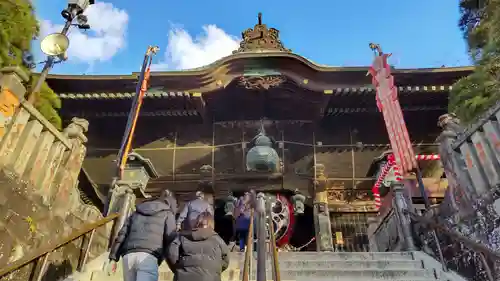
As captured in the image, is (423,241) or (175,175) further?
(175,175)

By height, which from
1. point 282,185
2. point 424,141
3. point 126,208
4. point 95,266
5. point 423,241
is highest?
point 424,141

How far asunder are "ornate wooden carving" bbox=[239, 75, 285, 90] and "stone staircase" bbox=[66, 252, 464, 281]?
25.8ft

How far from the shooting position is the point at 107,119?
47.4ft

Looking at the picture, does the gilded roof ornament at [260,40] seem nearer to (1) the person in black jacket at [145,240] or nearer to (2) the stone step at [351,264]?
(2) the stone step at [351,264]

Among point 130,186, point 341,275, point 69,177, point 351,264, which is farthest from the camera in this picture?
point 130,186

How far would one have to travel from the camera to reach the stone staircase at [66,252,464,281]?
593 centimetres

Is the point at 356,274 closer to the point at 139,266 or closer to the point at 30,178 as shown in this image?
the point at 139,266

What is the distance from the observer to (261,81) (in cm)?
1380

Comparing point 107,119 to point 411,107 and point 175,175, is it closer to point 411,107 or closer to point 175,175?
point 175,175

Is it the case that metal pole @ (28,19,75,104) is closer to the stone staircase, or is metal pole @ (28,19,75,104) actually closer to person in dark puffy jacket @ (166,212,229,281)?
the stone staircase

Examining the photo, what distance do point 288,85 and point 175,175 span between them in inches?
193

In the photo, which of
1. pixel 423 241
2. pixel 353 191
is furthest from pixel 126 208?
pixel 353 191

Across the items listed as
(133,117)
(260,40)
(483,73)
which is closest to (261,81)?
(260,40)

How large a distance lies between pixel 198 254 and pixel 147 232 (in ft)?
2.78
